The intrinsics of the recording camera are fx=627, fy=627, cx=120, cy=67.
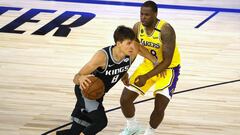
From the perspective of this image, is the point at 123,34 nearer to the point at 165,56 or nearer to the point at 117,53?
the point at 117,53

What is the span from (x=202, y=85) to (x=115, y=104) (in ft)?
4.87

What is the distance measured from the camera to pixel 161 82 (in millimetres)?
6688

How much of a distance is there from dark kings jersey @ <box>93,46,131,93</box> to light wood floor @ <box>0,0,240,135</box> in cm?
130

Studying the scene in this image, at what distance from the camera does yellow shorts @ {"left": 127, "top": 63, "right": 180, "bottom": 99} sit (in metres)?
6.64

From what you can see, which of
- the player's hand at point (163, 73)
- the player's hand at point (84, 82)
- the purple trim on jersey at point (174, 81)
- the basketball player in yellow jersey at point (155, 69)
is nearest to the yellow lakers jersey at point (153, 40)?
the basketball player in yellow jersey at point (155, 69)

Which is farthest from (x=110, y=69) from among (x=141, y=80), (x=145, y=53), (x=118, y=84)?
(x=118, y=84)

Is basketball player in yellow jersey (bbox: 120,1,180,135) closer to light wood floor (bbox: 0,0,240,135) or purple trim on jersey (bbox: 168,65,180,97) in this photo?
purple trim on jersey (bbox: 168,65,180,97)

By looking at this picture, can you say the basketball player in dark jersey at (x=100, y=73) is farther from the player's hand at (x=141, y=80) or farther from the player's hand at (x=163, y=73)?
the player's hand at (x=163, y=73)

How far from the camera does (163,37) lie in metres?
6.57

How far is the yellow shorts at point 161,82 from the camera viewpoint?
21.8ft

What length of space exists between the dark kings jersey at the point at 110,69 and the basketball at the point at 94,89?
13 centimetres

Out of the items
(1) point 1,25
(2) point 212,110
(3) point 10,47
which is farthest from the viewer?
(1) point 1,25

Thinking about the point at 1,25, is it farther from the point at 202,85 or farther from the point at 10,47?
the point at 202,85

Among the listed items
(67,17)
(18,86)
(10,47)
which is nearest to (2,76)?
(18,86)
